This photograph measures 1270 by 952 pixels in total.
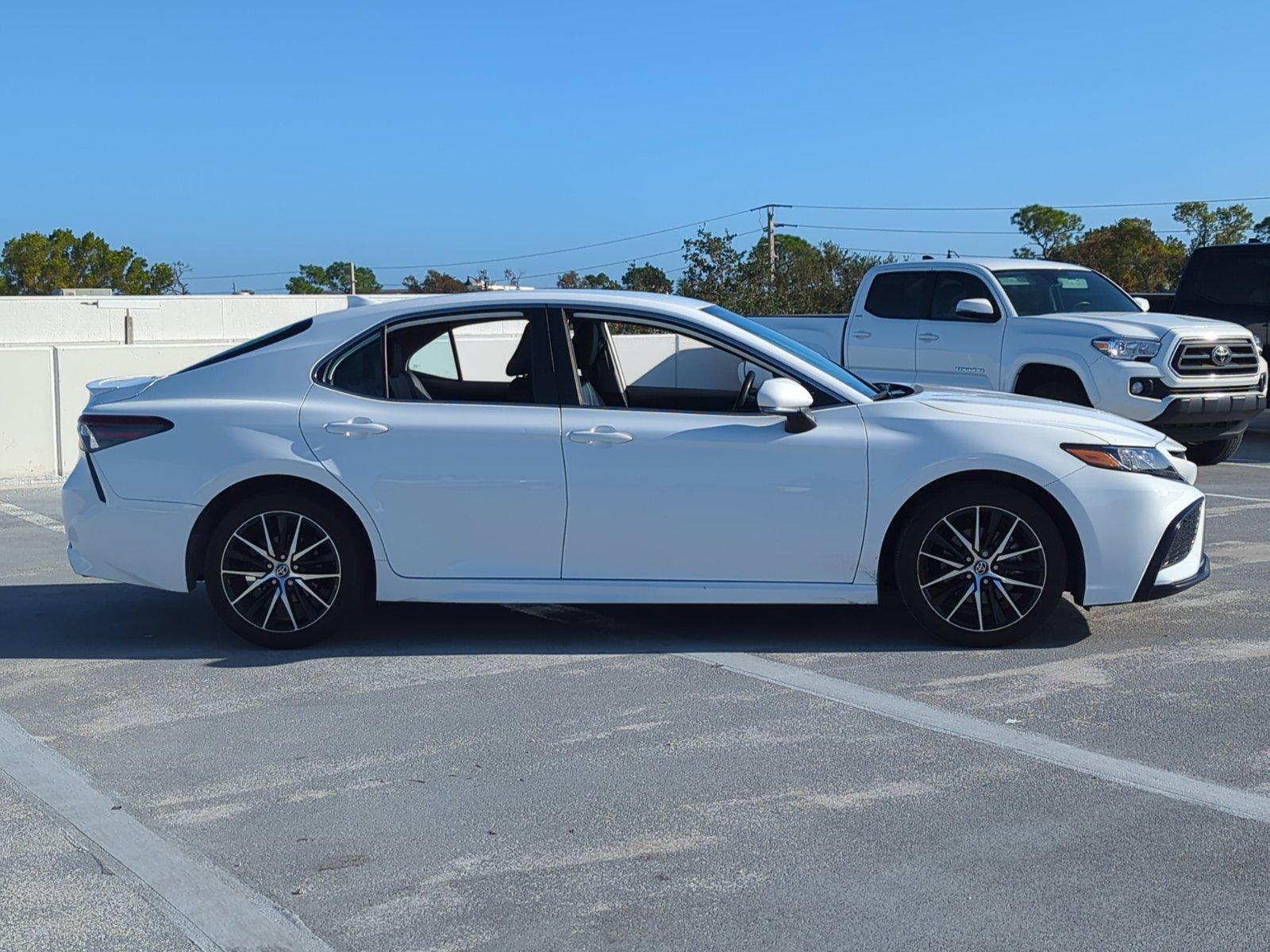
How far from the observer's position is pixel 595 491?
6.41 m

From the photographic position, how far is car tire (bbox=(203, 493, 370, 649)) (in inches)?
256

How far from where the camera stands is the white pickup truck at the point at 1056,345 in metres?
12.4

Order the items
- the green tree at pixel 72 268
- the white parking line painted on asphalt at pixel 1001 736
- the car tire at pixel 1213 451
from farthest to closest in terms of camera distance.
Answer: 1. the green tree at pixel 72 268
2. the car tire at pixel 1213 451
3. the white parking line painted on asphalt at pixel 1001 736

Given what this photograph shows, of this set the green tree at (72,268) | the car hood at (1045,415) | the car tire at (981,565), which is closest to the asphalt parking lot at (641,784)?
the car tire at (981,565)

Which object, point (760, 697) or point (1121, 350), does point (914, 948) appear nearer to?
point (760, 697)

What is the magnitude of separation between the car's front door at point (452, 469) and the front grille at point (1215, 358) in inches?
305

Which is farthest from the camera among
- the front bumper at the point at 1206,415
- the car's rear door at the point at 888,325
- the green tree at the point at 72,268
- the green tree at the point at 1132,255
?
the green tree at the point at 72,268

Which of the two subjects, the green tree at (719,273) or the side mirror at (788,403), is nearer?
the side mirror at (788,403)

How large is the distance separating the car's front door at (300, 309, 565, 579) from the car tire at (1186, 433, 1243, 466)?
8.83m

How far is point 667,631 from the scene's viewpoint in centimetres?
700

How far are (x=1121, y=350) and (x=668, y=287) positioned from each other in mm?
21264

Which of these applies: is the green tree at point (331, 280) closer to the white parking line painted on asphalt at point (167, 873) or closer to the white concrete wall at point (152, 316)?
the white concrete wall at point (152, 316)

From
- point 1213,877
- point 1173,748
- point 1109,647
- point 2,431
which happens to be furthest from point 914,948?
point 2,431

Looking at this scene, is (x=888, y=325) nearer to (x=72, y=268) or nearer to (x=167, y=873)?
(x=167, y=873)
